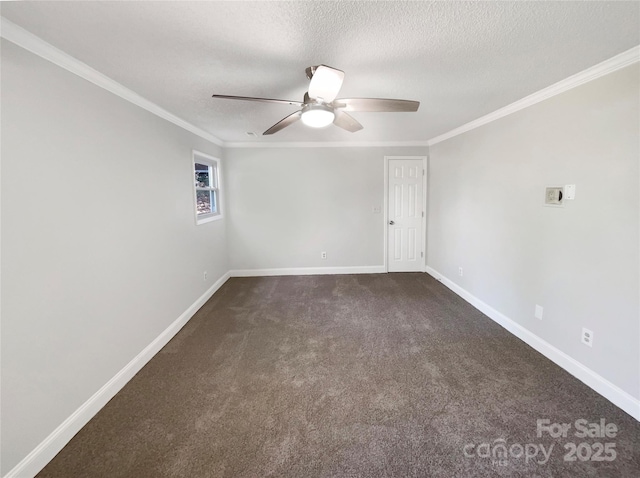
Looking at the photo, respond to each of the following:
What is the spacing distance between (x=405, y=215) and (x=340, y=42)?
11.9ft

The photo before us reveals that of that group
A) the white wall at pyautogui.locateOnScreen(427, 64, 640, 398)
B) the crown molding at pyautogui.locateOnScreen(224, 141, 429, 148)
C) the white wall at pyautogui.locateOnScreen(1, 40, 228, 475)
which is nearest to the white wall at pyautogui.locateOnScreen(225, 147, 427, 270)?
the crown molding at pyautogui.locateOnScreen(224, 141, 429, 148)

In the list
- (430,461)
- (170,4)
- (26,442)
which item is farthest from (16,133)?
(430,461)

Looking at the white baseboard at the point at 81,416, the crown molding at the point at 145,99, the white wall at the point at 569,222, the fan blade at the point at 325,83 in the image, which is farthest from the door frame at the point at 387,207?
the white baseboard at the point at 81,416

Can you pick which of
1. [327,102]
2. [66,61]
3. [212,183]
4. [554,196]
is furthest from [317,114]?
[212,183]

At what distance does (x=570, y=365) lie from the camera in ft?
7.21

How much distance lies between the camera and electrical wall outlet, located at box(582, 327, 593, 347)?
6.72ft

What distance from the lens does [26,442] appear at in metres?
1.44

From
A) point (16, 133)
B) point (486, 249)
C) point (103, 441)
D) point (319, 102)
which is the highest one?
point (319, 102)

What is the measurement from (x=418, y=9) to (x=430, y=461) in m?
2.27

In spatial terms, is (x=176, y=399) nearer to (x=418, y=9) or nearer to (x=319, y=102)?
(x=319, y=102)

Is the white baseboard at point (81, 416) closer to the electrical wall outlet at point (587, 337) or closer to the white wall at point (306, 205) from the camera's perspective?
the white wall at point (306, 205)

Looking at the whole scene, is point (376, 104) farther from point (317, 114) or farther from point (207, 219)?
point (207, 219)

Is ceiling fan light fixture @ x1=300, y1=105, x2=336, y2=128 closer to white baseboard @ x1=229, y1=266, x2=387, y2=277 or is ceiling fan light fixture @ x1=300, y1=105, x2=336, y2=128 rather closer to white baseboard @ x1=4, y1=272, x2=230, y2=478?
white baseboard @ x1=4, y1=272, x2=230, y2=478

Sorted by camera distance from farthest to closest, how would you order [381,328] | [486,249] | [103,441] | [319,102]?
1. [486,249]
2. [381,328]
3. [319,102]
4. [103,441]
